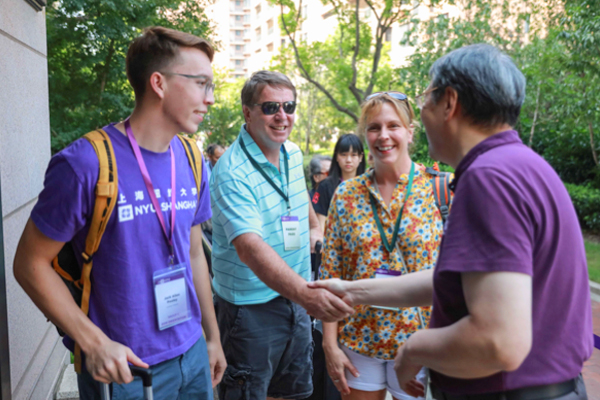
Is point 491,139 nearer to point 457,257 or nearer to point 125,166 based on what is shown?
point 457,257

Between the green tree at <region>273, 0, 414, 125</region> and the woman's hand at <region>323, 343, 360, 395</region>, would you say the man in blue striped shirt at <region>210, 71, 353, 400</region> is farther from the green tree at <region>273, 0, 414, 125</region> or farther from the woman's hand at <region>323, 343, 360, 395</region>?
the green tree at <region>273, 0, 414, 125</region>

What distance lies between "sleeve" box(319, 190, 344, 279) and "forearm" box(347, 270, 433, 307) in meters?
0.25

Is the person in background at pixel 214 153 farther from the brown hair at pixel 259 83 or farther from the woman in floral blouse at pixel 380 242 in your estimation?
the woman in floral blouse at pixel 380 242

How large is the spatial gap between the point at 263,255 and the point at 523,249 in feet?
4.88

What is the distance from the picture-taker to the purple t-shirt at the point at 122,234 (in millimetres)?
1746

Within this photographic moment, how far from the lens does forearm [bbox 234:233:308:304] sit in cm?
257

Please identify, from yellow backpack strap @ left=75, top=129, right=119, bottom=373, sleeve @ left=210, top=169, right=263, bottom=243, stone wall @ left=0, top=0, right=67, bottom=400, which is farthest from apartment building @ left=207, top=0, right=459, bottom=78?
yellow backpack strap @ left=75, top=129, right=119, bottom=373

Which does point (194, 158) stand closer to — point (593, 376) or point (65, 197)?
point (65, 197)

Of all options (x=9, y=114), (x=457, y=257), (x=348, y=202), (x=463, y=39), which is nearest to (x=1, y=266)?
(x=9, y=114)

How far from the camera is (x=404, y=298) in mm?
2197

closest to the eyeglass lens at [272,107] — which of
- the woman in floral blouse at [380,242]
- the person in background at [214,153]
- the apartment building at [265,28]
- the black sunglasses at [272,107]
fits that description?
the black sunglasses at [272,107]

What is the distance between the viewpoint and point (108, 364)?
5.66ft

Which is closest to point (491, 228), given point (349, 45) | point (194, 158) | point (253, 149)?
point (194, 158)

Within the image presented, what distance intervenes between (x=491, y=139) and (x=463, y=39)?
14.6 meters
